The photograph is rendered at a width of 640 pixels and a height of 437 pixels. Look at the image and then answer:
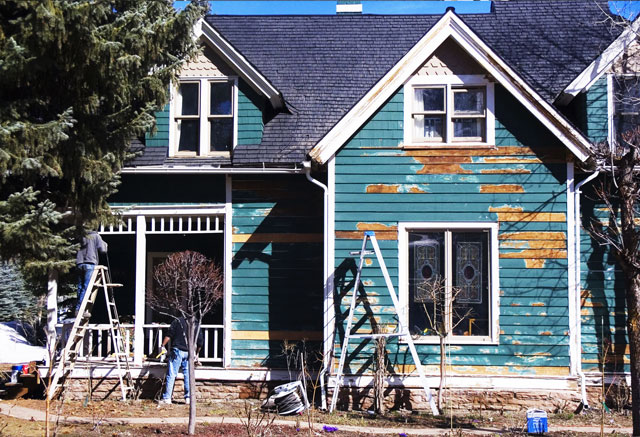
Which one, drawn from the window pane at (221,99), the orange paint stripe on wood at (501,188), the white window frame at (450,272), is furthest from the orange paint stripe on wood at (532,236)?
the window pane at (221,99)

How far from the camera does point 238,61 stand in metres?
13.5

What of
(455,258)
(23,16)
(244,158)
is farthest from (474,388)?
(23,16)

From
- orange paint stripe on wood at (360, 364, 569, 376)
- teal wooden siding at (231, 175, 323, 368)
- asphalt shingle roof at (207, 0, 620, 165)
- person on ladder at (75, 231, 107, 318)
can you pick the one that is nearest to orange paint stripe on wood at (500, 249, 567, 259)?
orange paint stripe on wood at (360, 364, 569, 376)

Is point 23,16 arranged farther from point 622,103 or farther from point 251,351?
point 622,103

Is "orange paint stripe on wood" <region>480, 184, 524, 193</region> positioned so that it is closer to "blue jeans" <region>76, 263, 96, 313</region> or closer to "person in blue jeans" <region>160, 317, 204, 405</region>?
"person in blue jeans" <region>160, 317, 204, 405</region>

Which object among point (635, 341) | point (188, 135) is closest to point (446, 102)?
point (188, 135)

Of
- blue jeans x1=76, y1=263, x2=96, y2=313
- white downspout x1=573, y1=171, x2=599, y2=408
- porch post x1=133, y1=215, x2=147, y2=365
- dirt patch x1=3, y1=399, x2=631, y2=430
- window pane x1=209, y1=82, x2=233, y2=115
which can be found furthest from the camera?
window pane x1=209, y1=82, x2=233, y2=115

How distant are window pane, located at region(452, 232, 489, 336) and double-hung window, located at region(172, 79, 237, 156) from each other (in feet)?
14.9

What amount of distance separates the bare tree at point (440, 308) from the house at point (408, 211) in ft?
0.22

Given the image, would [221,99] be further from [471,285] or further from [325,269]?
[471,285]

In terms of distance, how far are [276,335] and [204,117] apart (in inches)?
163

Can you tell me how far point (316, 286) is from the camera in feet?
43.6

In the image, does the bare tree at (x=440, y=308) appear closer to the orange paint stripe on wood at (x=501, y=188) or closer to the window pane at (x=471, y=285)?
the window pane at (x=471, y=285)

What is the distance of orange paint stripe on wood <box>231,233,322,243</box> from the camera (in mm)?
13336
